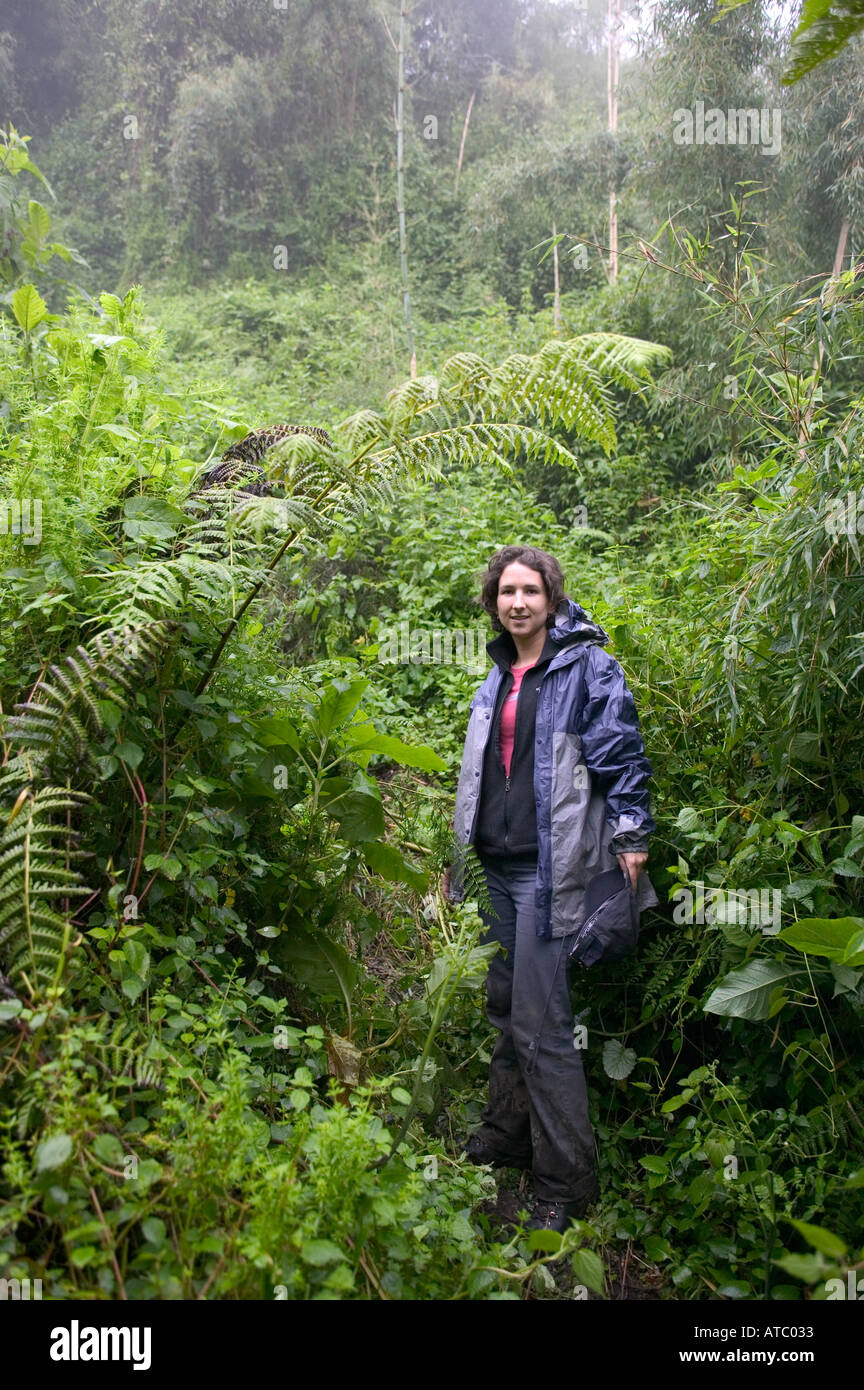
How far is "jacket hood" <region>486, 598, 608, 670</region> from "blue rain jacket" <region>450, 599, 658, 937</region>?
2 cm

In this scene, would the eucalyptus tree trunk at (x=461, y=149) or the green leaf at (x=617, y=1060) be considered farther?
the eucalyptus tree trunk at (x=461, y=149)

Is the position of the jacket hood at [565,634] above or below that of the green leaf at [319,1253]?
above

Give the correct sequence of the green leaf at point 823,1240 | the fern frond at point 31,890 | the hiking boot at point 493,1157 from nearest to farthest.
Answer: the green leaf at point 823,1240 < the fern frond at point 31,890 < the hiking boot at point 493,1157

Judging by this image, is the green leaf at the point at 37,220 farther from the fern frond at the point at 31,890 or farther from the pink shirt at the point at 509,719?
the fern frond at the point at 31,890

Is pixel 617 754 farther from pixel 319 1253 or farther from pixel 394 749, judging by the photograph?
pixel 319 1253

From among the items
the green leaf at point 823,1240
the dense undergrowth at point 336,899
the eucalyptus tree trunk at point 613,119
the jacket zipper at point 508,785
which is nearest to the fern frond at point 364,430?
the dense undergrowth at point 336,899

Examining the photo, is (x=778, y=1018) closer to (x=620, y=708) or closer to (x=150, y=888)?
(x=620, y=708)

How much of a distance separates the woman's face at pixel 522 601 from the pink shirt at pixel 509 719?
0.49ft

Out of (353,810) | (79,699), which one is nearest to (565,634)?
(353,810)

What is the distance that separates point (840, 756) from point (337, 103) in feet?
64.8

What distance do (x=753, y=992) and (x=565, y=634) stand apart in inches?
53.6

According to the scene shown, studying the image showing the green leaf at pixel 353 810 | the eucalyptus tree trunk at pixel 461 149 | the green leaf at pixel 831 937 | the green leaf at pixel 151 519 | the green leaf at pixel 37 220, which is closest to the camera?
the green leaf at pixel 831 937

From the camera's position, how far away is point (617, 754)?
3.17 m

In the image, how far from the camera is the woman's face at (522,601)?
11.4ft
